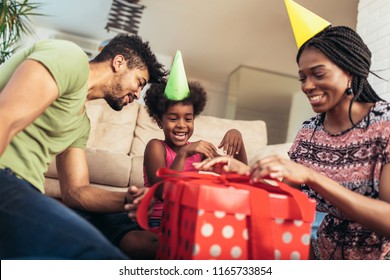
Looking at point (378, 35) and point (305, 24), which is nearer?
point (305, 24)

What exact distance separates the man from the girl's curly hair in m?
0.18

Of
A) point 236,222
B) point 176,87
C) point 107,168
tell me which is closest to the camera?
point 236,222

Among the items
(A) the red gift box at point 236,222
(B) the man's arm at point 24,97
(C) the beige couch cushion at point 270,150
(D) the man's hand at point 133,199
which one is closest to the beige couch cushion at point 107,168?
(C) the beige couch cushion at point 270,150

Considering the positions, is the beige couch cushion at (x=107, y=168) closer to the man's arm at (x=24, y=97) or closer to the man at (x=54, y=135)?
the man at (x=54, y=135)

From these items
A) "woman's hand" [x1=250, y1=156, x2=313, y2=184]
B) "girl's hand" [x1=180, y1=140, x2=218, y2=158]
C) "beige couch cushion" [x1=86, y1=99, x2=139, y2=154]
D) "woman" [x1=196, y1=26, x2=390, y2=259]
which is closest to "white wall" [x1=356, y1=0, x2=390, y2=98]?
"woman" [x1=196, y1=26, x2=390, y2=259]

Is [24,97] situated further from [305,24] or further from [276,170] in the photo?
[305,24]

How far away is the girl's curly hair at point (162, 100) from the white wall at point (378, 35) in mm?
1123

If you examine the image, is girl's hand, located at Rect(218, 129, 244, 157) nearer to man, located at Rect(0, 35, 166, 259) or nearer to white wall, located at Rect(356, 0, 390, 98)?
man, located at Rect(0, 35, 166, 259)

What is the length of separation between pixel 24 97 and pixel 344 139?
33.3 inches

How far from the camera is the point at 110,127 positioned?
9.66 feet

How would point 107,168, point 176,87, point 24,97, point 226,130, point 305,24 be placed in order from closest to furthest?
point 24,97
point 305,24
point 176,87
point 107,168
point 226,130

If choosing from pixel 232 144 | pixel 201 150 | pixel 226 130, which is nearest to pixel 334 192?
pixel 201 150
